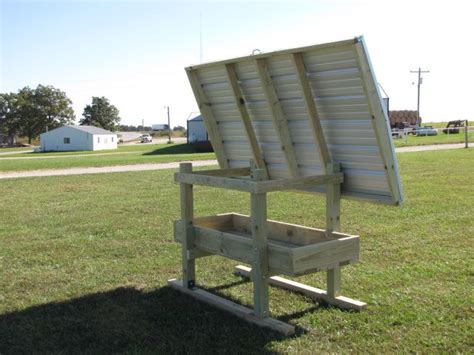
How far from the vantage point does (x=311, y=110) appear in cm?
462

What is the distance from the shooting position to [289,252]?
4305 millimetres

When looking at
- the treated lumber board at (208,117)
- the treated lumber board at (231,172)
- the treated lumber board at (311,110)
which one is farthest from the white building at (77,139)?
the treated lumber board at (311,110)

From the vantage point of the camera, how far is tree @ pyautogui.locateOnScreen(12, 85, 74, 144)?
108 m

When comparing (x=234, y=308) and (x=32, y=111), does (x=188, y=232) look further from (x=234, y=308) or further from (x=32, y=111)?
(x=32, y=111)

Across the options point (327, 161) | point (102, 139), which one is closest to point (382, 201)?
point (327, 161)

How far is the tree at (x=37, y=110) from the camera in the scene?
10762 centimetres

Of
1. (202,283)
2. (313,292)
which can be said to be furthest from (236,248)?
(202,283)

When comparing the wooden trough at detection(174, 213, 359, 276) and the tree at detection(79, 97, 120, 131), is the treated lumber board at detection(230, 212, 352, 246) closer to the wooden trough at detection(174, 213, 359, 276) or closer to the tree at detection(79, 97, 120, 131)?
the wooden trough at detection(174, 213, 359, 276)

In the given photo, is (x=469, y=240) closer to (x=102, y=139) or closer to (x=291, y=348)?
(x=291, y=348)

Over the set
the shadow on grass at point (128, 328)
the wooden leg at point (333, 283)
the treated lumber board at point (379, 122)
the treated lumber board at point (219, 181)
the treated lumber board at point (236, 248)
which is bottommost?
the shadow on grass at point (128, 328)

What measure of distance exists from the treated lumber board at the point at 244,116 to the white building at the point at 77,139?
66315 mm

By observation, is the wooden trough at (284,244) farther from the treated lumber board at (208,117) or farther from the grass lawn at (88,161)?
the grass lawn at (88,161)

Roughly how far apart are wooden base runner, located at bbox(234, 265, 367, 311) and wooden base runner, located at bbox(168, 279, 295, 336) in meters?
0.70

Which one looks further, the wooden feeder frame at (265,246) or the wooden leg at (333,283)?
the wooden leg at (333,283)
